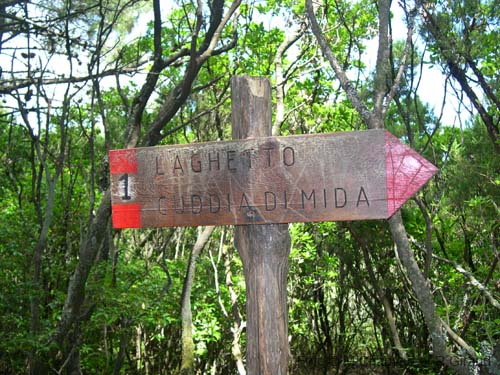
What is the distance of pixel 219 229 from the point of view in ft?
31.5

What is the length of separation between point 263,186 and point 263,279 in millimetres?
369

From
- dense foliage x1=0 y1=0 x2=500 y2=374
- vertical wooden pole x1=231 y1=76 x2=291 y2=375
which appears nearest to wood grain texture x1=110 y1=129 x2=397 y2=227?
vertical wooden pole x1=231 y1=76 x2=291 y2=375

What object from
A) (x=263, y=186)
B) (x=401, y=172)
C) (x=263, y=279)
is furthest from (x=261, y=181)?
(x=401, y=172)

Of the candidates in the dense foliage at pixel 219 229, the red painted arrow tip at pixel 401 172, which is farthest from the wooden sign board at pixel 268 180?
the dense foliage at pixel 219 229

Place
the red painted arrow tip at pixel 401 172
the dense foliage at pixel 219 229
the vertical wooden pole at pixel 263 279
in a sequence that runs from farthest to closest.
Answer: the dense foliage at pixel 219 229
the vertical wooden pole at pixel 263 279
the red painted arrow tip at pixel 401 172

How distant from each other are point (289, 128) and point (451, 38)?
352 cm

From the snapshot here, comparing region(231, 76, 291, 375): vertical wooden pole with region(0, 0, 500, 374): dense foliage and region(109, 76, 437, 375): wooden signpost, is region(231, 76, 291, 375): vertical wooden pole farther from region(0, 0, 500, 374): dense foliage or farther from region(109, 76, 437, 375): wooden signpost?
region(0, 0, 500, 374): dense foliage

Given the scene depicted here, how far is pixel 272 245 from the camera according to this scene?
7.93 feet

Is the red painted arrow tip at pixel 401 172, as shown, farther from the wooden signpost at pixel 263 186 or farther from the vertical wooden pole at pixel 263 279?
the vertical wooden pole at pixel 263 279

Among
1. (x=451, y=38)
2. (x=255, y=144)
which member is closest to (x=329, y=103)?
(x=451, y=38)

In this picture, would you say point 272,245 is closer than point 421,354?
Yes

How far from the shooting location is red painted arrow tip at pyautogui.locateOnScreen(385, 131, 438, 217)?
2205 mm

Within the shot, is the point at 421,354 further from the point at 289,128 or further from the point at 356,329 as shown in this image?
the point at 289,128

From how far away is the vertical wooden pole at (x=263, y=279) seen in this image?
2371 mm
